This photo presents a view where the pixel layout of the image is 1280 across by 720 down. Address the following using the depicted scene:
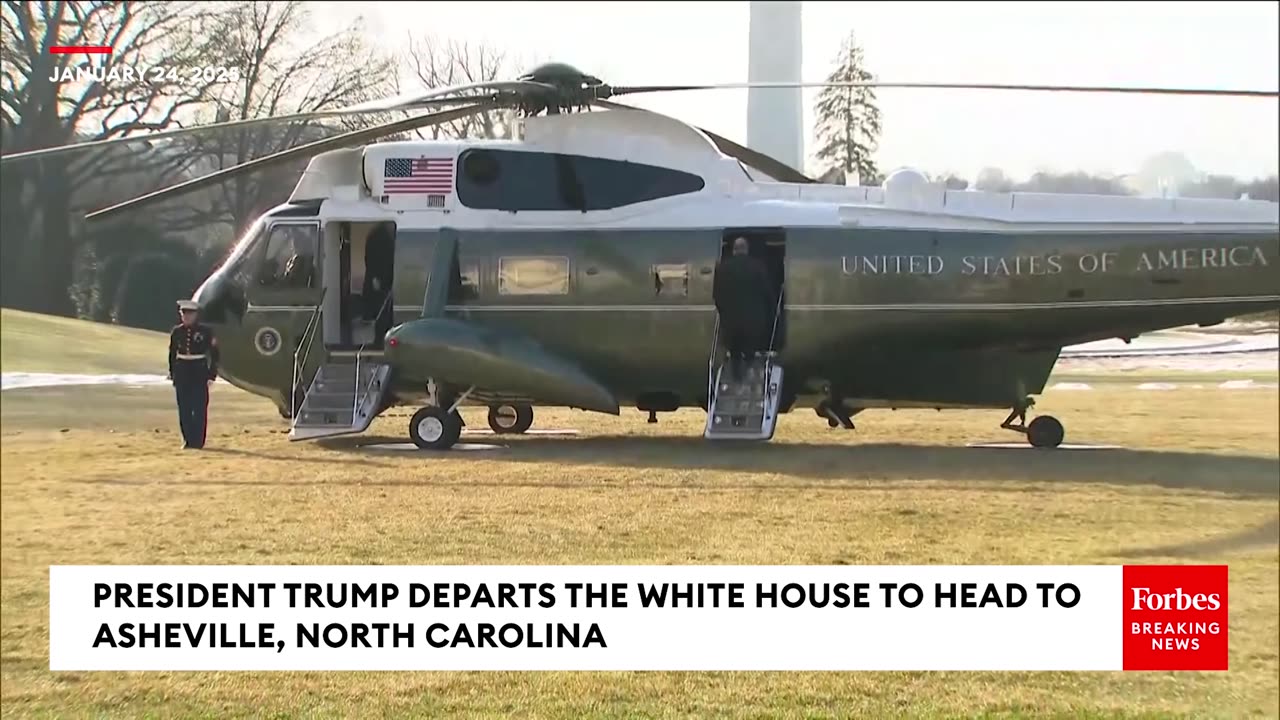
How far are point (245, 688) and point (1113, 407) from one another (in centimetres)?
306

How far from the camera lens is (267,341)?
4.51 metres

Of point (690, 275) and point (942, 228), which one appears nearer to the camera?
point (942, 228)

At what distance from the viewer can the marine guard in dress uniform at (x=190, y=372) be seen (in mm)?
3246

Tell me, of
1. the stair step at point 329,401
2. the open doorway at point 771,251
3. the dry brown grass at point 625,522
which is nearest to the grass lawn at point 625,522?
the dry brown grass at point 625,522

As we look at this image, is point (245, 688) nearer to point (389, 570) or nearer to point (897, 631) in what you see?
point (389, 570)

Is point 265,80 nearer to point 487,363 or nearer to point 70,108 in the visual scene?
point 70,108

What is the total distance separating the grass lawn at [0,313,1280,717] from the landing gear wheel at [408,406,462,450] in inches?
11.2

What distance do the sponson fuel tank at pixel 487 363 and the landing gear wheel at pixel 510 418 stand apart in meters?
0.10

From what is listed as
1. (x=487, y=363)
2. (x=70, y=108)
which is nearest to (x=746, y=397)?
(x=487, y=363)

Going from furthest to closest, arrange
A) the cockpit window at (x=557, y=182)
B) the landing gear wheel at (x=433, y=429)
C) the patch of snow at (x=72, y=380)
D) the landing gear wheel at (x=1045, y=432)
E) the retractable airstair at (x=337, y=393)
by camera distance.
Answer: the cockpit window at (x=557, y=182)
the landing gear wheel at (x=433, y=429)
the retractable airstair at (x=337, y=393)
the landing gear wheel at (x=1045, y=432)
the patch of snow at (x=72, y=380)

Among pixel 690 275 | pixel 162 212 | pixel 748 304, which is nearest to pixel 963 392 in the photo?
pixel 748 304

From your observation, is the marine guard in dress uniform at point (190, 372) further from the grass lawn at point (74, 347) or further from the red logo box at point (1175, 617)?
the red logo box at point (1175, 617)

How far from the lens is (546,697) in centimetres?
242

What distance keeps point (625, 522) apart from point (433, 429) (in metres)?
1.52
